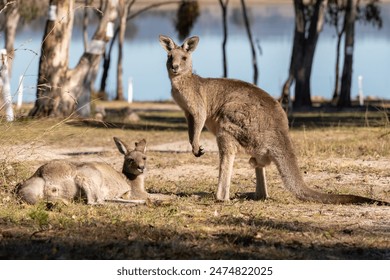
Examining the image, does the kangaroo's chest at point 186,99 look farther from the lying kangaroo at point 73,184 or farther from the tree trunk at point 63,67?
the tree trunk at point 63,67

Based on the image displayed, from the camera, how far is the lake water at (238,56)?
137 feet

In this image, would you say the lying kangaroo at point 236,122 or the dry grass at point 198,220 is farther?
the lying kangaroo at point 236,122

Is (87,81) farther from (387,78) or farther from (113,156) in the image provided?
(387,78)

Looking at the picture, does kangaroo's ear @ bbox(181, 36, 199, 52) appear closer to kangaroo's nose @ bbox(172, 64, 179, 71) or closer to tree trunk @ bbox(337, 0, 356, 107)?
kangaroo's nose @ bbox(172, 64, 179, 71)

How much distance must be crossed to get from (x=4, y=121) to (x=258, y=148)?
264 centimetres

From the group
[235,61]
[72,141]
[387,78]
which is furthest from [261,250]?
[235,61]

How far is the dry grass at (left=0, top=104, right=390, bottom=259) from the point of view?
25.8ft

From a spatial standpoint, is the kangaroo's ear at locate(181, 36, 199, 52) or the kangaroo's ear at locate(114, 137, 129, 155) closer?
the kangaroo's ear at locate(114, 137, 129, 155)

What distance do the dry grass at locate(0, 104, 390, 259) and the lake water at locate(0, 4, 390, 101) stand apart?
8.62 m

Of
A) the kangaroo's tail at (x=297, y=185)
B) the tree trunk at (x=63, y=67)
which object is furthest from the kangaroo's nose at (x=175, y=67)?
the tree trunk at (x=63, y=67)

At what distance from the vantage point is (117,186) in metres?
10.0

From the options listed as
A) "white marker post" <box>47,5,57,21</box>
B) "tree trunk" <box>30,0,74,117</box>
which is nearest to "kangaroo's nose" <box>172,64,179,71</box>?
"tree trunk" <box>30,0,74,117</box>

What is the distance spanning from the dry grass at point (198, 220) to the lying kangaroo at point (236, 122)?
0.76 feet

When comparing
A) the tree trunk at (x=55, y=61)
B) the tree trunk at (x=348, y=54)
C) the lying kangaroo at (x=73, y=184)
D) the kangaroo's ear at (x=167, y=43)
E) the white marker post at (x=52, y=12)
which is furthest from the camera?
the tree trunk at (x=348, y=54)
